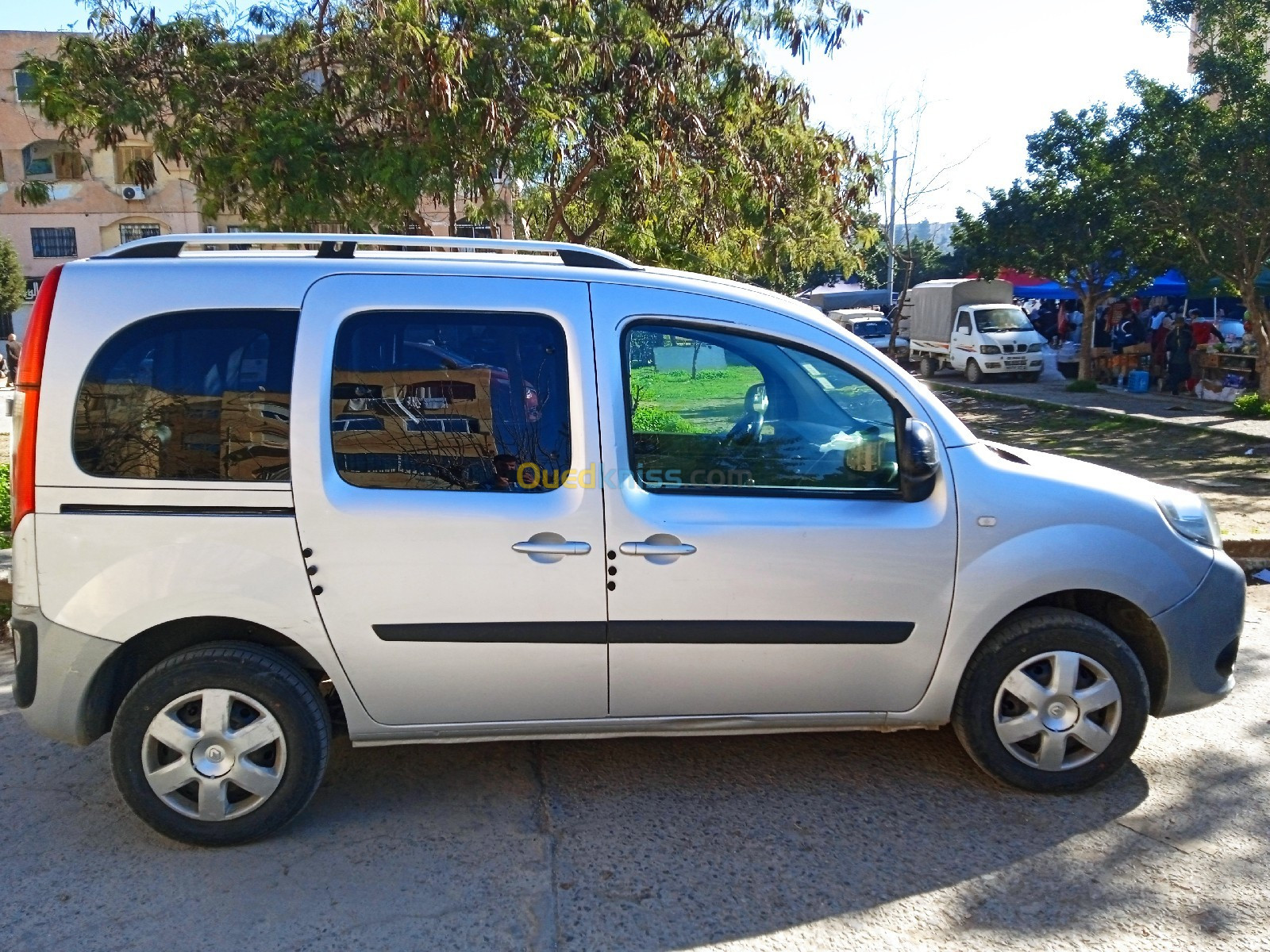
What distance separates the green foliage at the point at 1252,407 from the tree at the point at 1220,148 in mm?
252

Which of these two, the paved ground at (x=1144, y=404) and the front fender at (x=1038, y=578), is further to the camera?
the paved ground at (x=1144, y=404)

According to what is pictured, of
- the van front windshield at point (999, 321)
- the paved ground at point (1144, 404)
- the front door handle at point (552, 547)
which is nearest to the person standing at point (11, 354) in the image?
the paved ground at point (1144, 404)

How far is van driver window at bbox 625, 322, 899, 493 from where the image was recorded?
12.3 feet

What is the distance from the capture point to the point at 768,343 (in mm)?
3844

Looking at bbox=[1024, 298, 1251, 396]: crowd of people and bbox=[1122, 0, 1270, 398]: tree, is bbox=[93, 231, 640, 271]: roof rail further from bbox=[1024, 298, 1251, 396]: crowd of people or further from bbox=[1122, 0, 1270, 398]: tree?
bbox=[1024, 298, 1251, 396]: crowd of people

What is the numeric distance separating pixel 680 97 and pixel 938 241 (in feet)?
182

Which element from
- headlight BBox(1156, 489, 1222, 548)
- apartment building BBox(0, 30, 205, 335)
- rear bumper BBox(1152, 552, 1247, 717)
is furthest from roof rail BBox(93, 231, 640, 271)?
apartment building BBox(0, 30, 205, 335)

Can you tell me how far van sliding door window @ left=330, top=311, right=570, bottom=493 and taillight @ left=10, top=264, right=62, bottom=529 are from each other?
926 millimetres

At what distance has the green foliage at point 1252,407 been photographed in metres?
17.3

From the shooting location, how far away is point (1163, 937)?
10.3ft

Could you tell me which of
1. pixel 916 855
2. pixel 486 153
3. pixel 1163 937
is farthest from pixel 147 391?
pixel 486 153

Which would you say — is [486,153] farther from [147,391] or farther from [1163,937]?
[1163,937]

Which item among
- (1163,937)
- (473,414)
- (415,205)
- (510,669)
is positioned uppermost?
(415,205)

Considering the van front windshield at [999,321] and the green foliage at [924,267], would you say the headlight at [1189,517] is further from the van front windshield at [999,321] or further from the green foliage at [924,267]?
the green foliage at [924,267]
